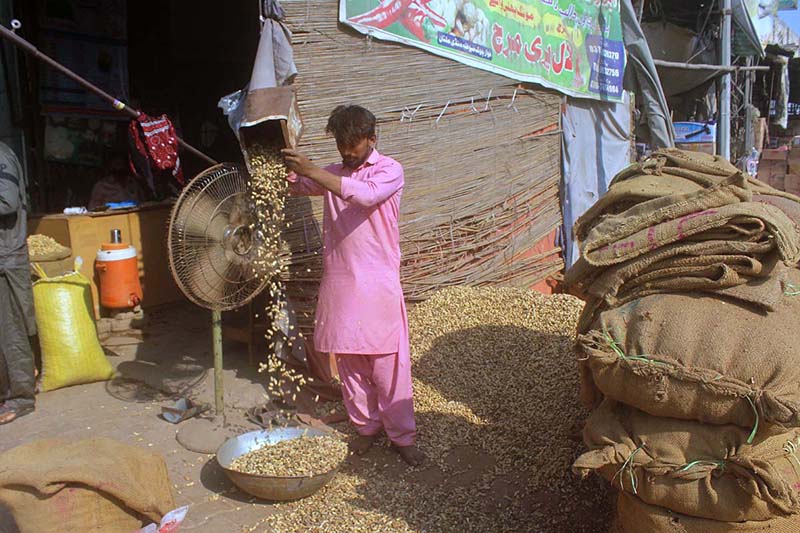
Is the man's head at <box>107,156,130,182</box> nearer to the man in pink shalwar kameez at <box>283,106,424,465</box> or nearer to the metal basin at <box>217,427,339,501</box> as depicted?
the man in pink shalwar kameez at <box>283,106,424,465</box>

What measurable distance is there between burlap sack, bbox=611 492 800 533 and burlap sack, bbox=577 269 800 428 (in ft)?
1.11

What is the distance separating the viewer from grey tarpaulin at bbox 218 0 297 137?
384 cm

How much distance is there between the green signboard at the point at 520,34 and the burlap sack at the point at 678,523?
347cm

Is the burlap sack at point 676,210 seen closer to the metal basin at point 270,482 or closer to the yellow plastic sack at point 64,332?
the metal basin at point 270,482

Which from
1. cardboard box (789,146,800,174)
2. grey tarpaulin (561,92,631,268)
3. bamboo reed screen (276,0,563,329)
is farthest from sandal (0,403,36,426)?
cardboard box (789,146,800,174)

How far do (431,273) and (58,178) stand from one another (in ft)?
12.9

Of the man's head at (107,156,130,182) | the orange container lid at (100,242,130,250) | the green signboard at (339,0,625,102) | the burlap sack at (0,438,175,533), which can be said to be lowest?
the burlap sack at (0,438,175,533)

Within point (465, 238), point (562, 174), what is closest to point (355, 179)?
point (465, 238)

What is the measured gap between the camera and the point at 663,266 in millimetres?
2586

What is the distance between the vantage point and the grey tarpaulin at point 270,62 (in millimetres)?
3840

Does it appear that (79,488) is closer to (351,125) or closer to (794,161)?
(351,125)

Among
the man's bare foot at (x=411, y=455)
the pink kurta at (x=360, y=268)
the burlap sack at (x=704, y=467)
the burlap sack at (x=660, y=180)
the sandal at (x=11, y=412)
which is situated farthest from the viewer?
the sandal at (x=11, y=412)

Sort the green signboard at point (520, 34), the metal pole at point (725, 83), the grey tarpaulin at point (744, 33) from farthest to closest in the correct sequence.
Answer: the grey tarpaulin at point (744, 33), the metal pole at point (725, 83), the green signboard at point (520, 34)

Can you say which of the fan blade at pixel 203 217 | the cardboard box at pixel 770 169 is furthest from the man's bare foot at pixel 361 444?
the cardboard box at pixel 770 169
